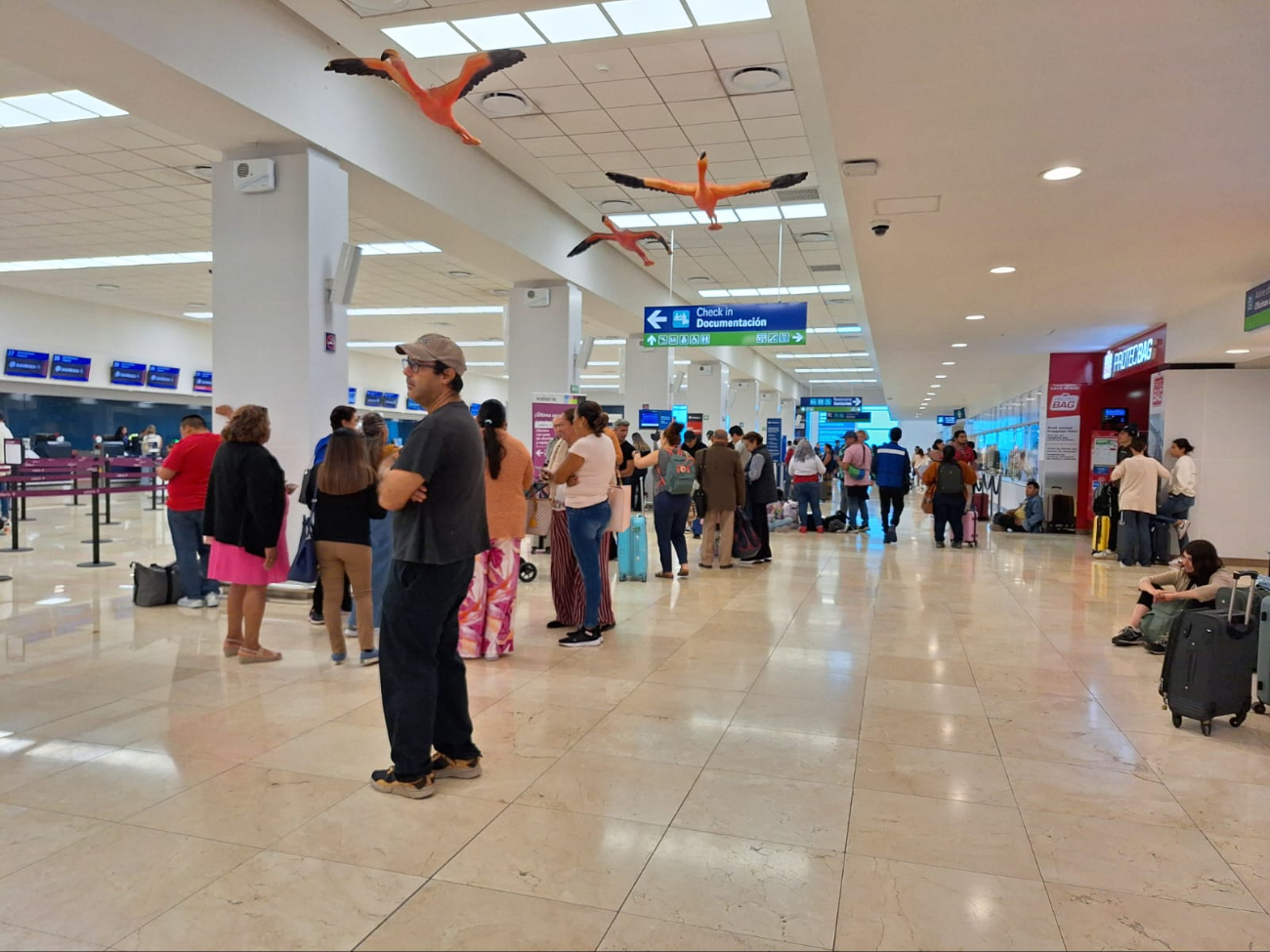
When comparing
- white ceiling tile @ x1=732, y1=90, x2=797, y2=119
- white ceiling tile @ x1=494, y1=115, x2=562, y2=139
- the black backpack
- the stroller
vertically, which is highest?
white ceiling tile @ x1=732, y1=90, x2=797, y2=119

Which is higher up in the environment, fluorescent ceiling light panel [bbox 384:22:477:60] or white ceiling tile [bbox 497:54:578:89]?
fluorescent ceiling light panel [bbox 384:22:477:60]

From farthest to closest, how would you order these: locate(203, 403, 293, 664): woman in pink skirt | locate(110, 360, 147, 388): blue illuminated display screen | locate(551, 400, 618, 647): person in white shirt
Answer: locate(110, 360, 147, 388): blue illuminated display screen < locate(551, 400, 618, 647): person in white shirt < locate(203, 403, 293, 664): woman in pink skirt

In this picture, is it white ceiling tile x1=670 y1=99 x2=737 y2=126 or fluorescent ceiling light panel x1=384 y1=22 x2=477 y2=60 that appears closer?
fluorescent ceiling light panel x1=384 y1=22 x2=477 y2=60

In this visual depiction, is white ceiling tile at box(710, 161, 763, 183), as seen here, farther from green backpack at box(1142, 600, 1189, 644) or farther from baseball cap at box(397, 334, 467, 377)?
baseball cap at box(397, 334, 467, 377)

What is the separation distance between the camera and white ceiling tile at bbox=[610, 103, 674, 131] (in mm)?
7223

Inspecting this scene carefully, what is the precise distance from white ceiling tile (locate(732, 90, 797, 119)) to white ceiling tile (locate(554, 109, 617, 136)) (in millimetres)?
1149

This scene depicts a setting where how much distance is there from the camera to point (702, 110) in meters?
7.25

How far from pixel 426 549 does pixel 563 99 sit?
542 cm

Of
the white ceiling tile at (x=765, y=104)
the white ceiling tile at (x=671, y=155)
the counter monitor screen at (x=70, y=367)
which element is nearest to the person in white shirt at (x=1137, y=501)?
the white ceiling tile at (x=765, y=104)

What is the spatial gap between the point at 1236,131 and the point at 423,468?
4.99m

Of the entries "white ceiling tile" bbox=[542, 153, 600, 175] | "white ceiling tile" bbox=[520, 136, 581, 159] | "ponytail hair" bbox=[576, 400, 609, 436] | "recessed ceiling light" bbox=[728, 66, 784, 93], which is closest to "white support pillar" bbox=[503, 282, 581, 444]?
"white ceiling tile" bbox=[542, 153, 600, 175]

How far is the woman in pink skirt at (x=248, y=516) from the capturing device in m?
4.66

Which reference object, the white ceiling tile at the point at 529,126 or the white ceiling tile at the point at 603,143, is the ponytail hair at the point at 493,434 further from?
the white ceiling tile at the point at 603,143

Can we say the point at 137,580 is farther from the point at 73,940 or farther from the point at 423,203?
the point at 73,940
